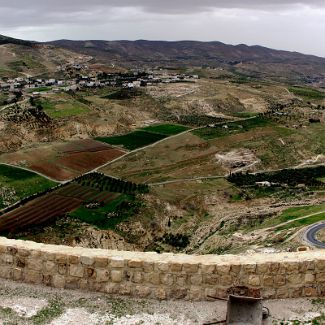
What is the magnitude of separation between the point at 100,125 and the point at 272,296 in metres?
98.2

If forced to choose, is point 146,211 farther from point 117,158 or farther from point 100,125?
point 100,125

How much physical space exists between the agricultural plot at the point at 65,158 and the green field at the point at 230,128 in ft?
67.7

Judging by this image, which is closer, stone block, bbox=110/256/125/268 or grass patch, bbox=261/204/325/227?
stone block, bbox=110/256/125/268

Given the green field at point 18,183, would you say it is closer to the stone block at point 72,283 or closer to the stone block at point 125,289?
the stone block at point 72,283

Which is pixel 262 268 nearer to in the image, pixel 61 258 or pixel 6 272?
pixel 61 258

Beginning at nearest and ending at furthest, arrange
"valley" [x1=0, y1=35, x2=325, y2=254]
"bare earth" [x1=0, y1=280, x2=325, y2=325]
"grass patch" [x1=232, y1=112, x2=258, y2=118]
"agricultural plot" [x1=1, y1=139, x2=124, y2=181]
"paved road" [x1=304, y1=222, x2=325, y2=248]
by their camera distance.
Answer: "bare earth" [x1=0, y1=280, x2=325, y2=325] → "paved road" [x1=304, y1=222, x2=325, y2=248] → "valley" [x1=0, y1=35, x2=325, y2=254] → "agricultural plot" [x1=1, y1=139, x2=124, y2=181] → "grass patch" [x1=232, y1=112, x2=258, y2=118]

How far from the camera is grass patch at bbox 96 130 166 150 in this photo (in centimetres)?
9875

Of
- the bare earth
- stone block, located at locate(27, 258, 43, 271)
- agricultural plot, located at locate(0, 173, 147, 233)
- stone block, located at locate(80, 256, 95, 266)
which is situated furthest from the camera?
agricultural plot, located at locate(0, 173, 147, 233)

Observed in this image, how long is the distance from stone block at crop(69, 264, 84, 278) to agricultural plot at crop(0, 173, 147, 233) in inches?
1964

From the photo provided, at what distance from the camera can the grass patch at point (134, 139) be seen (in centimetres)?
9875

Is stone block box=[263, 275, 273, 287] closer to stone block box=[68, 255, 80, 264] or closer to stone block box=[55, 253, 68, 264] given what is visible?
stone block box=[68, 255, 80, 264]

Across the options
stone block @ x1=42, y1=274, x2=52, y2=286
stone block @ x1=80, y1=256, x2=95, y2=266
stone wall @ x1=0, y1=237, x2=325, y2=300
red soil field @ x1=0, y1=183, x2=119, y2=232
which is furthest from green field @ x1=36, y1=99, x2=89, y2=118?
stone block @ x1=80, y1=256, x2=95, y2=266

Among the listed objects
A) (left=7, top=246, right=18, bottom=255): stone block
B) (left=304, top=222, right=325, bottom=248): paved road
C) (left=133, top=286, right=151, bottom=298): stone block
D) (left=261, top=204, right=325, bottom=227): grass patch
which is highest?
(left=7, top=246, right=18, bottom=255): stone block

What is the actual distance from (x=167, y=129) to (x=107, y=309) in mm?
99632
